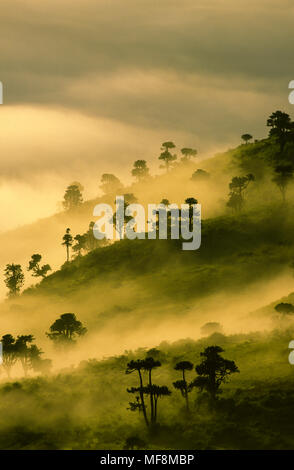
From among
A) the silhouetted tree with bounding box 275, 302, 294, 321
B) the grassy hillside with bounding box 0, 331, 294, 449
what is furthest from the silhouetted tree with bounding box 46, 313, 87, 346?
the silhouetted tree with bounding box 275, 302, 294, 321

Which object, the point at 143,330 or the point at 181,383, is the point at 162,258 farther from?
the point at 181,383

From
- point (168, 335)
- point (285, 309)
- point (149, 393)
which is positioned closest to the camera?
point (149, 393)

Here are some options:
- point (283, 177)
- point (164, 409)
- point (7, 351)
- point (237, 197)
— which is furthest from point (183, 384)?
point (237, 197)

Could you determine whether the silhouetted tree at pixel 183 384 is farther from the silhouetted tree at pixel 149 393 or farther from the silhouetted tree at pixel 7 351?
the silhouetted tree at pixel 7 351

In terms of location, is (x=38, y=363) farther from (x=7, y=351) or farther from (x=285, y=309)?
(x=285, y=309)

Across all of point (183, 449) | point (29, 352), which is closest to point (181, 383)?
point (183, 449)

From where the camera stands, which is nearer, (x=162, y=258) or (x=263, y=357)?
(x=263, y=357)

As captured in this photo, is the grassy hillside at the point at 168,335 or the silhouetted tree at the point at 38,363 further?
the silhouetted tree at the point at 38,363

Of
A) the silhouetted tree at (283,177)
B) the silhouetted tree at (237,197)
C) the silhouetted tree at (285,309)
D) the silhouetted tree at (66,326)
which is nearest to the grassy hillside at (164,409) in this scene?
the silhouetted tree at (285,309)

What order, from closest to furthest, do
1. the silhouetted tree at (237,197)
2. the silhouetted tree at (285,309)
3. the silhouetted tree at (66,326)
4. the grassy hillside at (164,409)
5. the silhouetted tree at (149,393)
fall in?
the grassy hillside at (164,409)
the silhouetted tree at (149,393)
the silhouetted tree at (285,309)
the silhouetted tree at (66,326)
the silhouetted tree at (237,197)

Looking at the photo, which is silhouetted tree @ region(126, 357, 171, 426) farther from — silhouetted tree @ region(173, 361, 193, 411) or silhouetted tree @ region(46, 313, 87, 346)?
silhouetted tree @ region(46, 313, 87, 346)

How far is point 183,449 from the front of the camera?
2753 inches
